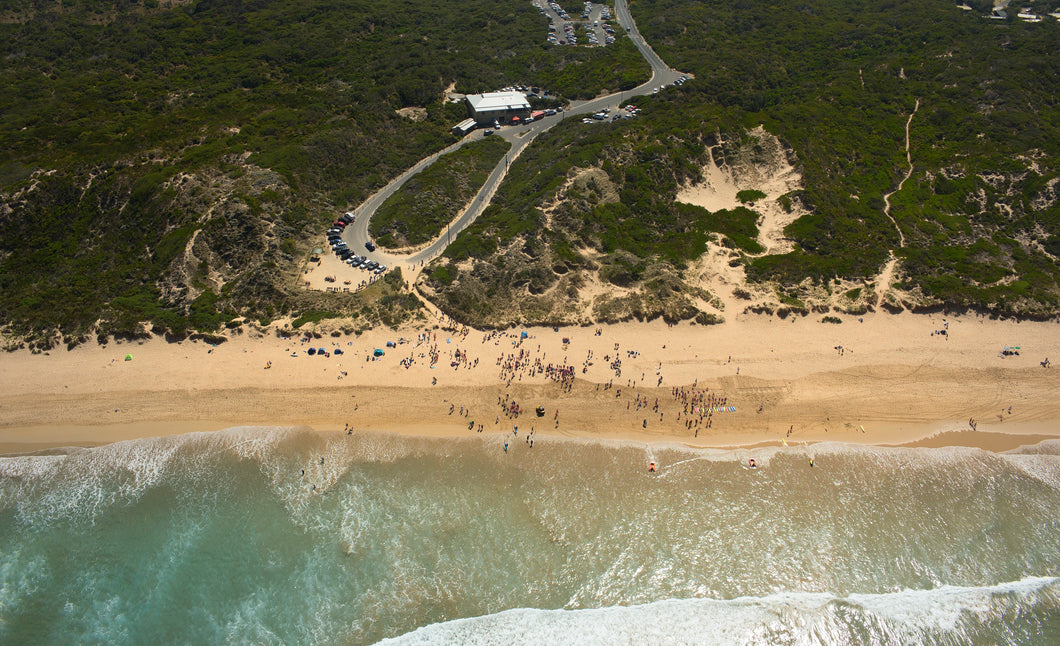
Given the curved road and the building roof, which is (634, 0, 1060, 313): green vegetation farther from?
the building roof

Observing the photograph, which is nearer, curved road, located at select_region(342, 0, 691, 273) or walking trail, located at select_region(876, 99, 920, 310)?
walking trail, located at select_region(876, 99, 920, 310)

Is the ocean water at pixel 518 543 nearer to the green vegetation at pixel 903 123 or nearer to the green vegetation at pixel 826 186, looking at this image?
the green vegetation at pixel 826 186

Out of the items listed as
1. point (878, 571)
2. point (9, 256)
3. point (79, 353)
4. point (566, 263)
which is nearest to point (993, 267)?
point (878, 571)

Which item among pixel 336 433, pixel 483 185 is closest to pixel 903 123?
pixel 483 185

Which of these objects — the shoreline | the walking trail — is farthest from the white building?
the shoreline

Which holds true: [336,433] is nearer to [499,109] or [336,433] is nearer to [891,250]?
[499,109]

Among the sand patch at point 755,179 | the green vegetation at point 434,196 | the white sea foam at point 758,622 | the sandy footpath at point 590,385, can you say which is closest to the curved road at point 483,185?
the green vegetation at point 434,196
